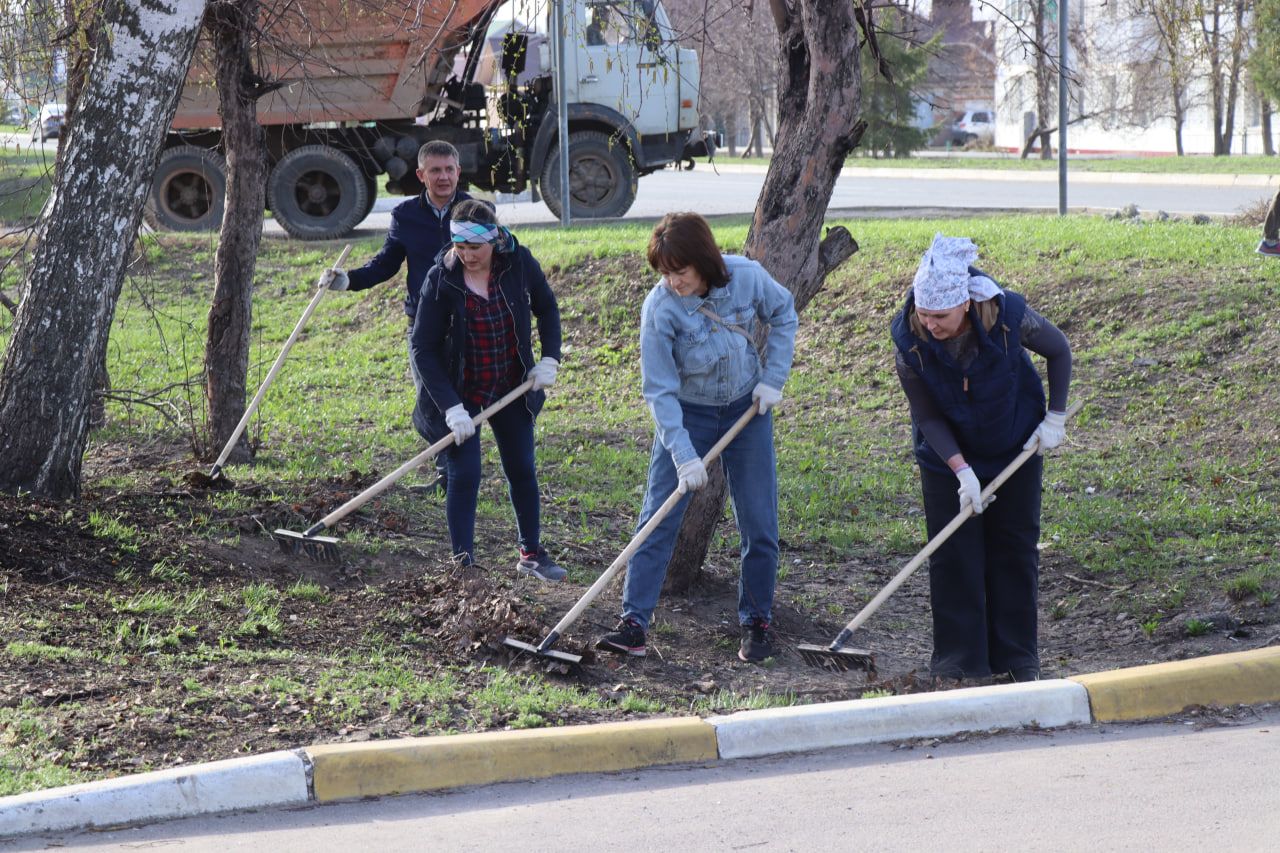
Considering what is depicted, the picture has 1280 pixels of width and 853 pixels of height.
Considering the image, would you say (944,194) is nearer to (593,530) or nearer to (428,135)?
(428,135)

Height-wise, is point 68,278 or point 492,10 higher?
point 492,10

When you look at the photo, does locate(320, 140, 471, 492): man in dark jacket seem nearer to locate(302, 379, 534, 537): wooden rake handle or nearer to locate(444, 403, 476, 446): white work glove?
locate(302, 379, 534, 537): wooden rake handle

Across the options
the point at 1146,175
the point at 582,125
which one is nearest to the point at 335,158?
the point at 582,125

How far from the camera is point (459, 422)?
5.77 m

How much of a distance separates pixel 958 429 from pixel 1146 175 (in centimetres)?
2177

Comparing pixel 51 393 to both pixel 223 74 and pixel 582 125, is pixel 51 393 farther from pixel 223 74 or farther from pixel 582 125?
pixel 582 125

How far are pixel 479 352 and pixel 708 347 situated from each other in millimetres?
1242

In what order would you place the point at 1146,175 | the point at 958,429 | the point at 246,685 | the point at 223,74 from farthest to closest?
the point at 1146,175
the point at 223,74
the point at 958,429
the point at 246,685

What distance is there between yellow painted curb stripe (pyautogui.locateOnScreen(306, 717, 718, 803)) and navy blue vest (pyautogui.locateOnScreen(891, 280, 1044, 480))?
1443 mm

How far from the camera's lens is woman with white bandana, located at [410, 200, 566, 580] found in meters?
5.81

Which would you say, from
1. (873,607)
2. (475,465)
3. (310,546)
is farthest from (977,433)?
(310,546)

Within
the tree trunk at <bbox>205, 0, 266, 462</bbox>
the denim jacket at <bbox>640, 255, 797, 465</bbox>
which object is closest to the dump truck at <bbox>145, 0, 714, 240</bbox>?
the tree trunk at <bbox>205, 0, 266, 462</bbox>

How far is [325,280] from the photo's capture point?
718 centimetres

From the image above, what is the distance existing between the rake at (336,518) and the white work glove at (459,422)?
56 millimetres
